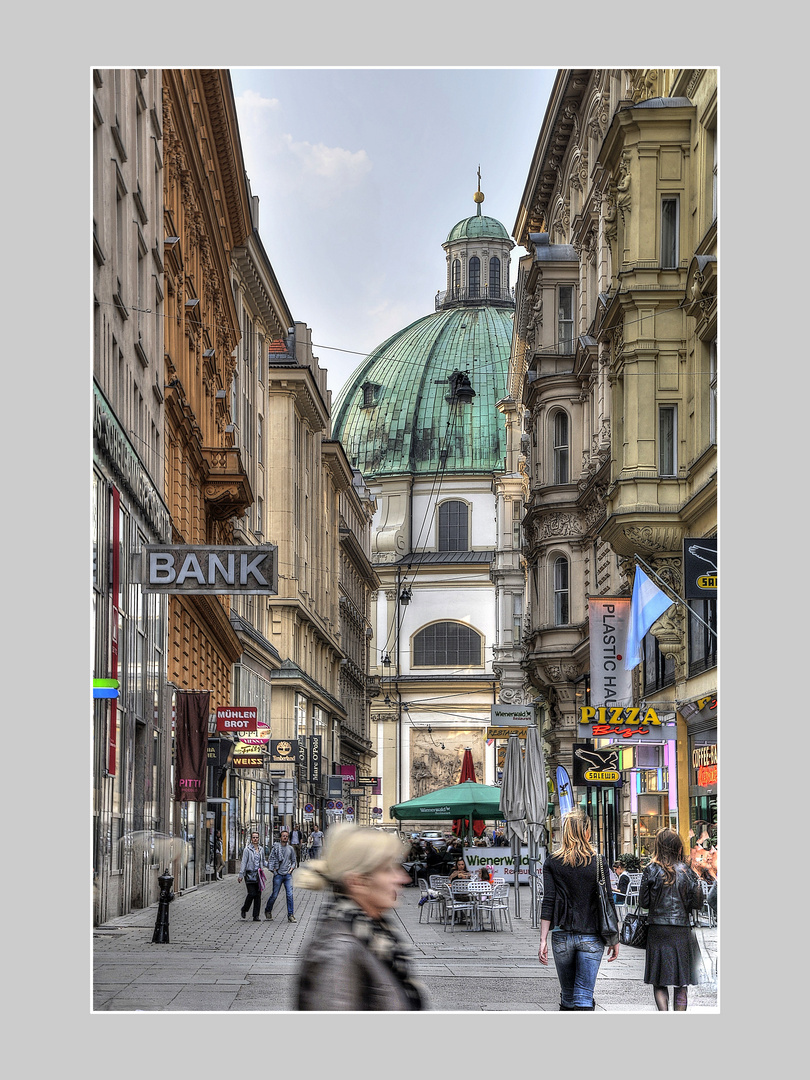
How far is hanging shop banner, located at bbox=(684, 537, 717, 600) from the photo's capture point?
18.0 metres

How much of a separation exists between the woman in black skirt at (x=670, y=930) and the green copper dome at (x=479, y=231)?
394 ft

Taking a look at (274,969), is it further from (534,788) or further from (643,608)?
(534,788)

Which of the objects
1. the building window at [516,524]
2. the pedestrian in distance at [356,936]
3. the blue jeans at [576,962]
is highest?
the building window at [516,524]

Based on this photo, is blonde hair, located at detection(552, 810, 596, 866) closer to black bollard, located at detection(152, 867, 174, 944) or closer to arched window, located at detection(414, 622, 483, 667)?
black bollard, located at detection(152, 867, 174, 944)

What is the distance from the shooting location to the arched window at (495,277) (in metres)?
128

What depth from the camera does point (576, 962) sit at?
1066 cm

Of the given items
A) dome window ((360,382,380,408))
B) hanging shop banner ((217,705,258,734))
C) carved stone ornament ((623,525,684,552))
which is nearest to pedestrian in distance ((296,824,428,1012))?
carved stone ornament ((623,525,684,552))

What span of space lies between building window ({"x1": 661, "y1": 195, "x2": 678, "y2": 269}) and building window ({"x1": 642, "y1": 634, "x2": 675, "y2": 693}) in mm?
6900

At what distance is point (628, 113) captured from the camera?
26328mm

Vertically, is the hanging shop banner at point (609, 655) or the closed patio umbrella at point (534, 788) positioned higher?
the hanging shop banner at point (609, 655)

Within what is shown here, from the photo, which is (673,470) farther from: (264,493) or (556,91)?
(264,493)

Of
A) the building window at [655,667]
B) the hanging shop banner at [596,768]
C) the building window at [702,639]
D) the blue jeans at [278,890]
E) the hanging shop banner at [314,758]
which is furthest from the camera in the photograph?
the hanging shop banner at [314,758]

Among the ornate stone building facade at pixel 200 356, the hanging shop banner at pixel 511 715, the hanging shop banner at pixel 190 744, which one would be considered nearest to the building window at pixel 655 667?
the hanging shop banner at pixel 511 715

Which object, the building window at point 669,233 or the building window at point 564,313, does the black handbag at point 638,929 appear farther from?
the building window at point 564,313
